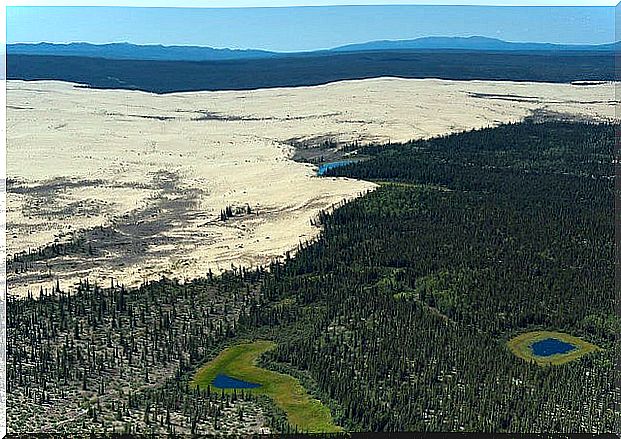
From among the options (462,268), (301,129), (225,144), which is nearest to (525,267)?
(462,268)

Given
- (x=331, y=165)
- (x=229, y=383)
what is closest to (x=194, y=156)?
(x=331, y=165)

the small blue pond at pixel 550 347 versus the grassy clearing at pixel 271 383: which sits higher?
the small blue pond at pixel 550 347

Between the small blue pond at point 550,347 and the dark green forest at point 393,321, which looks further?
the small blue pond at point 550,347

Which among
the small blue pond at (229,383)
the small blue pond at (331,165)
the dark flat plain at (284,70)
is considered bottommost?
the small blue pond at (229,383)

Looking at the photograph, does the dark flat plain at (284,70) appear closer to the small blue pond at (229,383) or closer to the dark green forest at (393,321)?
the dark green forest at (393,321)

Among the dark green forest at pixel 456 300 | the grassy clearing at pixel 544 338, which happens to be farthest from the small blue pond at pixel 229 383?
the grassy clearing at pixel 544 338

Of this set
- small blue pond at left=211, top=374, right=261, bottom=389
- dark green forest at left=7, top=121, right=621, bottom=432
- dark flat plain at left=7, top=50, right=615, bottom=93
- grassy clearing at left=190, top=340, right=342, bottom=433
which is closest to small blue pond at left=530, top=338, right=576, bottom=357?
dark green forest at left=7, top=121, right=621, bottom=432

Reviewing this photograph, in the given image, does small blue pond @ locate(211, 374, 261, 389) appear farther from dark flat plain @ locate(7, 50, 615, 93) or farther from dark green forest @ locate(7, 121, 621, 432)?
dark flat plain @ locate(7, 50, 615, 93)

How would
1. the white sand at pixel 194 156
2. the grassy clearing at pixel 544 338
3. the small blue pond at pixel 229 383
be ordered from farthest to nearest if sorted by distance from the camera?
1. the white sand at pixel 194 156
2. the grassy clearing at pixel 544 338
3. the small blue pond at pixel 229 383
